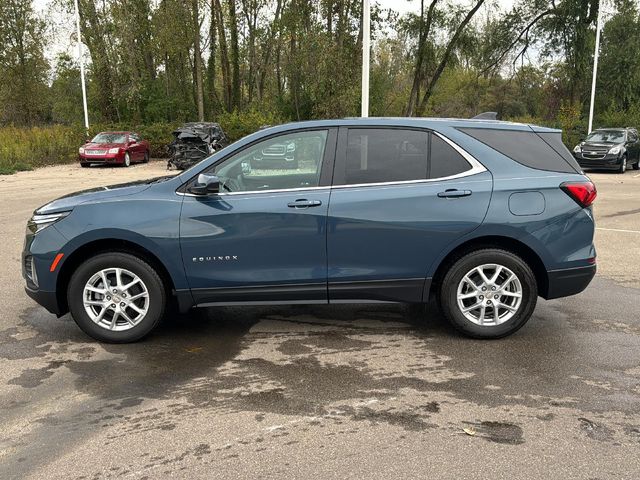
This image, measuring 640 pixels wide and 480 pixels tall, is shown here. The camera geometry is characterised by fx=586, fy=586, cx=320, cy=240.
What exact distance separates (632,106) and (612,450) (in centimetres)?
3683

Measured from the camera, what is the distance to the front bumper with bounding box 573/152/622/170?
851 inches

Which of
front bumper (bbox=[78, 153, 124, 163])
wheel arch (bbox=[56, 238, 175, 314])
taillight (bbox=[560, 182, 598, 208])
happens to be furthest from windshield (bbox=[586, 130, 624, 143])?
wheel arch (bbox=[56, 238, 175, 314])

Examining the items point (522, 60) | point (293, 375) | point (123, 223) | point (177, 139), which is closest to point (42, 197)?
point (177, 139)

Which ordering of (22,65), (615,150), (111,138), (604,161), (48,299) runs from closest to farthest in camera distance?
(48,299) → (615,150) → (604,161) → (111,138) → (22,65)

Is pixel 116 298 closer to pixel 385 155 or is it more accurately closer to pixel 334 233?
Result: pixel 334 233

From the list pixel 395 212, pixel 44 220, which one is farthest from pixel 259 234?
pixel 44 220

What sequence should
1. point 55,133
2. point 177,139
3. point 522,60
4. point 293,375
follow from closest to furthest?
point 293,375 < point 177,139 < point 55,133 < point 522,60

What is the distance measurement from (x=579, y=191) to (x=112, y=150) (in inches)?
899

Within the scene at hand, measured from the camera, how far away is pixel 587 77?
36.4 metres

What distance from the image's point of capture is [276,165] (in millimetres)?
4625

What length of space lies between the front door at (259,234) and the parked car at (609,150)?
1999cm

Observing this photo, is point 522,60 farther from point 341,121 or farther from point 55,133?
point 341,121

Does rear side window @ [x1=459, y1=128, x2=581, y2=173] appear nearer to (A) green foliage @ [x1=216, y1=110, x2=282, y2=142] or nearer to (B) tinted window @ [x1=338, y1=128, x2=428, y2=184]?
(B) tinted window @ [x1=338, y1=128, x2=428, y2=184]

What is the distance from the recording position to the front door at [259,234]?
14.6ft
